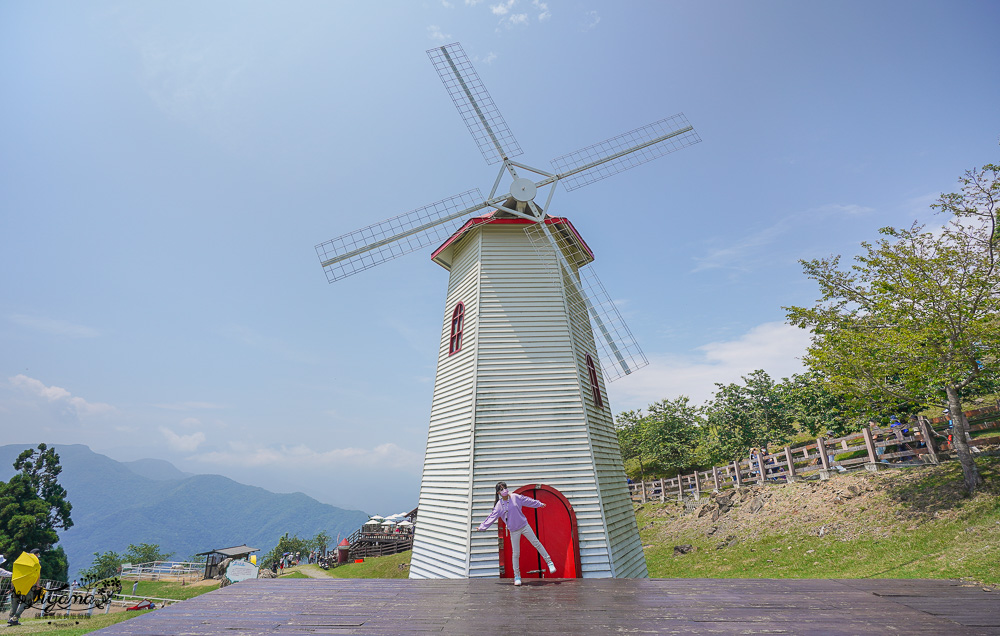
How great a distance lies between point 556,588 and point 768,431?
27498 mm

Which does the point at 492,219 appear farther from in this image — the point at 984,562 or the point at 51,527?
the point at 51,527

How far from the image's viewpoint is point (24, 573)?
954 cm

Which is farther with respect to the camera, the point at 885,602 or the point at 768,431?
the point at 768,431

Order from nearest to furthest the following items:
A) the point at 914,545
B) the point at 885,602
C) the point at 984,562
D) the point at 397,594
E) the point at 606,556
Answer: the point at 885,602 → the point at 397,594 → the point at 606,556 → the point at 984,562 → the point at 914,545

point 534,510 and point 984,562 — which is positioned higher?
point 534,510

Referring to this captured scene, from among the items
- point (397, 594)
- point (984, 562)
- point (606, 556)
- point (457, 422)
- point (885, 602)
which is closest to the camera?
point (885, 602)

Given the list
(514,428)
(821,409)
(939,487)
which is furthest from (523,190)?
(821,409)

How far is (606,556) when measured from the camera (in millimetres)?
8383

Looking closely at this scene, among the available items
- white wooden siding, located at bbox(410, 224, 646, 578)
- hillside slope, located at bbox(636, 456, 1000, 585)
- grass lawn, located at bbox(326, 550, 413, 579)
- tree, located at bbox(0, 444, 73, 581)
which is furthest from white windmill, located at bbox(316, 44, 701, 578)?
tree, located at bbox(0, 444, 73, 581)

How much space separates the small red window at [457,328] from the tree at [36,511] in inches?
1398

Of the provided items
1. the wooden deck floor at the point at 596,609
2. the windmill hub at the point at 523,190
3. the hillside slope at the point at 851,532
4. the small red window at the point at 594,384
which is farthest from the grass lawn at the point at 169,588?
the windmill hub at the point at 523,190

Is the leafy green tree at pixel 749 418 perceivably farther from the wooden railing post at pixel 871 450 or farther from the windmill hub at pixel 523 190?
the windmill hub at pixel 523 190

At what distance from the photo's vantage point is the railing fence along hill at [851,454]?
Result: 599 inches

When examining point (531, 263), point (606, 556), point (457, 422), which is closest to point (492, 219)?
point (531, 263)
